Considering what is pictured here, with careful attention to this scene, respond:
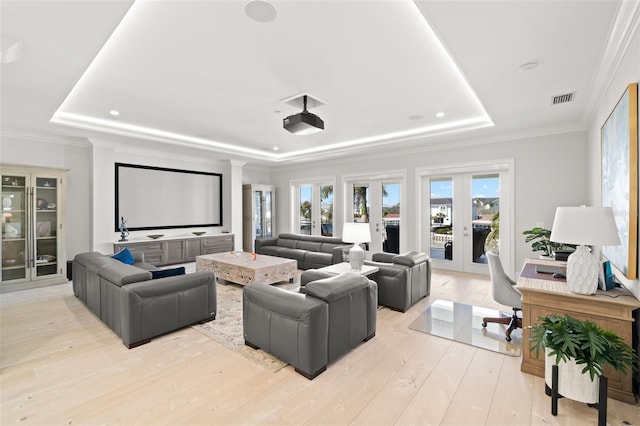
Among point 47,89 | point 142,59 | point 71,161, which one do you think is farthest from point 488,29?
point 71,161

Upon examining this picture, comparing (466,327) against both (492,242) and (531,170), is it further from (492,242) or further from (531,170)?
(531,170)

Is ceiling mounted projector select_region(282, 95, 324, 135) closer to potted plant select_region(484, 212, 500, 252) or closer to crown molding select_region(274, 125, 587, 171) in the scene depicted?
crown molding select_region(274, 125, 587, 171)

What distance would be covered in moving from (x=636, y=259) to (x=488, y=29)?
1.92 meters

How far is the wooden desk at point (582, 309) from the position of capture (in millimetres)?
1996

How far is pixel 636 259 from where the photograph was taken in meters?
2.01

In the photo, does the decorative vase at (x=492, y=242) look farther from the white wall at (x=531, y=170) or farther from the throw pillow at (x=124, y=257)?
the throw pillow at (x=124, y=257)

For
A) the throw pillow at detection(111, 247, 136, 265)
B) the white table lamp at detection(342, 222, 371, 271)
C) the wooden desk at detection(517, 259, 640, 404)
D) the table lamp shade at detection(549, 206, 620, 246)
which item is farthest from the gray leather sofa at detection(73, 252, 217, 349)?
the table lamp shade at detection(549, 206, 620, 246)

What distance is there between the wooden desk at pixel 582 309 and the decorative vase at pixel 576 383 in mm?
407

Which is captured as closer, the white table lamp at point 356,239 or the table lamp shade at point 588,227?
the table lamp shade at point 588,227

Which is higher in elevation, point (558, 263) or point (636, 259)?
point (636, 259)

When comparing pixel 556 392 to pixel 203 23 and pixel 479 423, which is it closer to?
pixel 479 423

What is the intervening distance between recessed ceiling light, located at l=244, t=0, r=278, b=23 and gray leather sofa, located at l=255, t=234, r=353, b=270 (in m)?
4.22

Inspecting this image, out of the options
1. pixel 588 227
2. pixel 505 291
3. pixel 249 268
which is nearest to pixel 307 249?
pixel 249 268

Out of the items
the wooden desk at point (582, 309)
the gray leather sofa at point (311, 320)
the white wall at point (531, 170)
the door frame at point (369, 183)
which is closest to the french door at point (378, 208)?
the door frame at point (369, 183)
